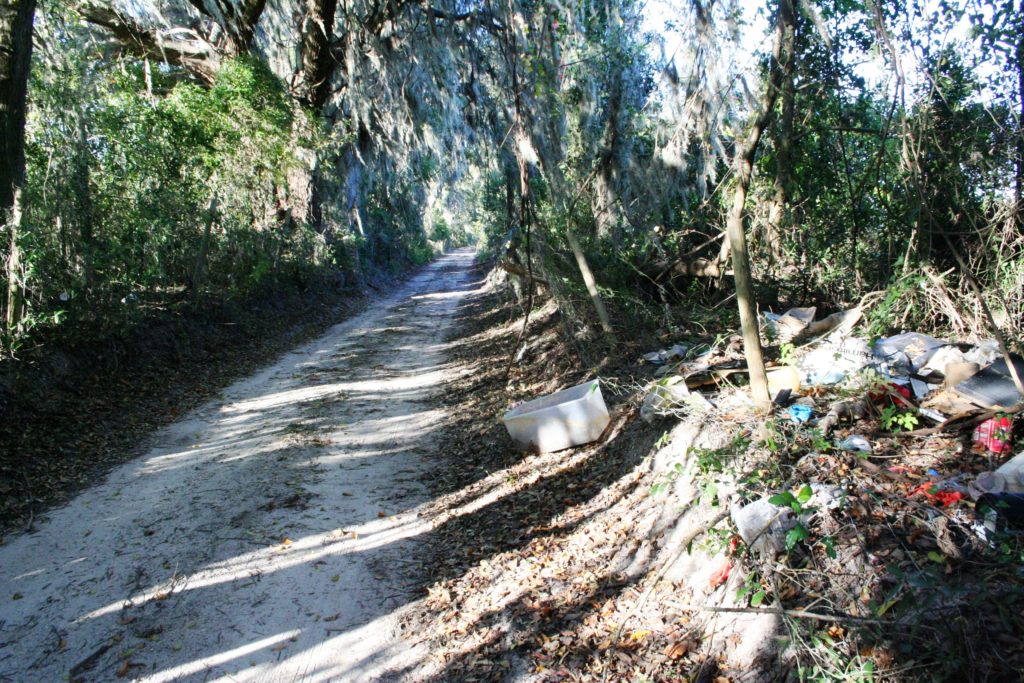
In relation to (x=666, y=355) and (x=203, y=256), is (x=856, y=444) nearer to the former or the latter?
(x=666, y=355)

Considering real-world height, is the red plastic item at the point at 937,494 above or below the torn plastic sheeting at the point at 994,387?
below

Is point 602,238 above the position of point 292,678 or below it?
above

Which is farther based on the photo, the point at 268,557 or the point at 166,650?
the point at 268,557

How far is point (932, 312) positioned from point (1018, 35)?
90.7 inches

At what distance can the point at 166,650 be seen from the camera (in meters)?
3.31

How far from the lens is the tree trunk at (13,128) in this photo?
21.9 feet

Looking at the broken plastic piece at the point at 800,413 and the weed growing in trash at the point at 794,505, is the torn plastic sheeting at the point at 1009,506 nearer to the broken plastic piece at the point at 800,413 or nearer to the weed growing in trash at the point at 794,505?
the weed growing in trash at the point at 794,505

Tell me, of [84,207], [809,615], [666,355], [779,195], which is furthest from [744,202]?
[84,207]

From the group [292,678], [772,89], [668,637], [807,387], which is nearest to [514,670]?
[668,637]

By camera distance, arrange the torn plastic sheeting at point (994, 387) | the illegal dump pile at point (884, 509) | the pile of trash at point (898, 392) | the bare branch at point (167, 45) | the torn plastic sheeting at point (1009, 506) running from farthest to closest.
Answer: the bare branch at point (167, 45) → the torn plastic sheeting at point (994, 387) → the pile of trash at point (898, 392) → the torn plastic sheeting at point (1009, 506) → the illegal dump pile at point (884, 509)

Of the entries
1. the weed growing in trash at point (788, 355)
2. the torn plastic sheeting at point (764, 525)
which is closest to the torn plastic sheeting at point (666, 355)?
the weed growing in trash at point (788, 355)

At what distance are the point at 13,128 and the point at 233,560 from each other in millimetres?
6005

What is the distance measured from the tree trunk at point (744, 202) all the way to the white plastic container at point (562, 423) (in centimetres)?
168

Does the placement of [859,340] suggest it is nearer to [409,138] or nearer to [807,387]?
[807,387]
